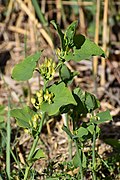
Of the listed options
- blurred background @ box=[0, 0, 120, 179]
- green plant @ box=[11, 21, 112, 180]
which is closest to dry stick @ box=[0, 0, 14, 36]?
blurred background @ box=[0, 0, 120, 179]

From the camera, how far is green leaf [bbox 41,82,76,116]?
1158 mm

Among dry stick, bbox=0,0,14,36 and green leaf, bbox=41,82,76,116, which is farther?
dry stick, bbox=0,0,14,36

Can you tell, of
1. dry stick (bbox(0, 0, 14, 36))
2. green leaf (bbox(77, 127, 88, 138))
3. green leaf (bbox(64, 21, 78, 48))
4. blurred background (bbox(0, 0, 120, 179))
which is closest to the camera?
green leaf (bbox(64, 21, 78, 48))

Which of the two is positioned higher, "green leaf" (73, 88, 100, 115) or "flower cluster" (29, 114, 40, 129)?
"green leaf" (73, 88, 100, 115)

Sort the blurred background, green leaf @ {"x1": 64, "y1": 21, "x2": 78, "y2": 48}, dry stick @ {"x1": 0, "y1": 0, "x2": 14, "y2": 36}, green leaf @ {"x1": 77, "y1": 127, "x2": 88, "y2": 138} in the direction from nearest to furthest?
green leaf @ {"x1": 64, "y1": 21, "x2": 78, "y2": 48}
green leaf @ {"x1": 77, "y1": 127, "x2": 88, "y2": 138}
the blurred background
dry stick @ {"x1": 0, "y1": 0, "x2": 14, "y2": 36}

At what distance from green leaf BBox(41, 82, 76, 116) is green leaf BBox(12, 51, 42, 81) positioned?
71mm

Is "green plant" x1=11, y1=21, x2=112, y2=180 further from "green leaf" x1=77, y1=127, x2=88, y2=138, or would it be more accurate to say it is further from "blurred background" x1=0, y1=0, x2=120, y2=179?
"blurred background" x1=0, y1=0, x2=120, y2=179

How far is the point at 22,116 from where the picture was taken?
1274 mm

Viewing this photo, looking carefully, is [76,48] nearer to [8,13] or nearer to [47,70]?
[47,70]

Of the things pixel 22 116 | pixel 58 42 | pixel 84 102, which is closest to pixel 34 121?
pixel 22 116

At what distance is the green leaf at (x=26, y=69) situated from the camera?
3.88 feet

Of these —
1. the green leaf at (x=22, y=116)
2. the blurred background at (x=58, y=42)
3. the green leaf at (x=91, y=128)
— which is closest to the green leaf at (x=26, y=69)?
the green leaf at (x=22, y=116)

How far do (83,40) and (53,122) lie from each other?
721 millimetres

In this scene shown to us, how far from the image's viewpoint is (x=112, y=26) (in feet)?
7.86
